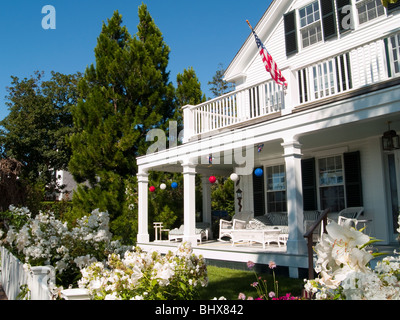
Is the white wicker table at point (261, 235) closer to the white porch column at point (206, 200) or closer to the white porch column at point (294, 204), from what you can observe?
the white porch column at point (294, 204)

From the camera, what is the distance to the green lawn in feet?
20.5

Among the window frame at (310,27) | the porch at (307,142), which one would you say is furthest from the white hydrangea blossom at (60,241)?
the window frame at (310,27)

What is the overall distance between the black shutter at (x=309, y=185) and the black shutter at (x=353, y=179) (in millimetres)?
1043

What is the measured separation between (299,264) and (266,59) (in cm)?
497

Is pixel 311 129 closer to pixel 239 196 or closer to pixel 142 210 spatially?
pixel 239 196

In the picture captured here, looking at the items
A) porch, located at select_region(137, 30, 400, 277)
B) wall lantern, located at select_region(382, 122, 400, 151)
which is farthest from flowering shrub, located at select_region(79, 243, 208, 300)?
wall lantern, located at select_region(382, 122, 400, 151)

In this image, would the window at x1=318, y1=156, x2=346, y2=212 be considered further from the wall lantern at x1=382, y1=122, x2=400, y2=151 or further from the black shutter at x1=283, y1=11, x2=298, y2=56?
the black shutter at x1=283, y1=11, x2=298, y2=56

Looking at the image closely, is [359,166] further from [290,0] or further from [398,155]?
[290,0]

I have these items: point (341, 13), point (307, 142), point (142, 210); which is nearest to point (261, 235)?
point (307, 142)

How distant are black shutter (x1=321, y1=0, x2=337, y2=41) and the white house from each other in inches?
1.2

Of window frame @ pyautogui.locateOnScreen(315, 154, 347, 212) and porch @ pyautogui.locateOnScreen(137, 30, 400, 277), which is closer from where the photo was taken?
porch @ pyautogui.locateOnScreen(137, 30, 400, 277)

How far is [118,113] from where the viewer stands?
16.8 metres

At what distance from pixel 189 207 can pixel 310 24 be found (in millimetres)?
6868

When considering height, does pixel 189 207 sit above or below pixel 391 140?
below
